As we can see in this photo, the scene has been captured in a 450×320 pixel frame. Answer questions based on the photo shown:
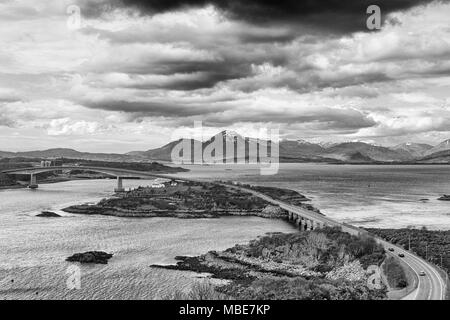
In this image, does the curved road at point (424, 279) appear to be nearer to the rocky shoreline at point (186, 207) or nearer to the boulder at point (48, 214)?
the rocky shoreline at point (186, 207)

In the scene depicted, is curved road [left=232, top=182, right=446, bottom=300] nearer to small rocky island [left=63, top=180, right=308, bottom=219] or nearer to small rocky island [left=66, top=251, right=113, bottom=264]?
small rocky island [left=66, top=251, right=113, bottom=264]

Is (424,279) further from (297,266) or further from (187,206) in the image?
(187,206)

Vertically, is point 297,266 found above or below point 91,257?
below

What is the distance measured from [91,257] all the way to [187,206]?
71.8 meters

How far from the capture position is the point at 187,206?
14975 centimetres

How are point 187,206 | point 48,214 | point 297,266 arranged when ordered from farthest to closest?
point 187,206 < point 48,214 < point 297,266

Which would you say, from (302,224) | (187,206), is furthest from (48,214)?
(302,224)

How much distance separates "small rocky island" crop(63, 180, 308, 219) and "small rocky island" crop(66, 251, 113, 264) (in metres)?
53.3

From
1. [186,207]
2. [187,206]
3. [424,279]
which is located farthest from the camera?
[187,206]

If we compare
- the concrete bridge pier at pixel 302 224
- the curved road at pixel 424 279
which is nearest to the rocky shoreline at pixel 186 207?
the concrete bridge pier at pixel 302 224

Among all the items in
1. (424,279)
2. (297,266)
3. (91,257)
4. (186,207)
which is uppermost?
(424,279)

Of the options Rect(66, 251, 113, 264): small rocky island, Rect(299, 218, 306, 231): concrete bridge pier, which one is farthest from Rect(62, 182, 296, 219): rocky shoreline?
Rect(66, 251, 113, 264): small rocky island
